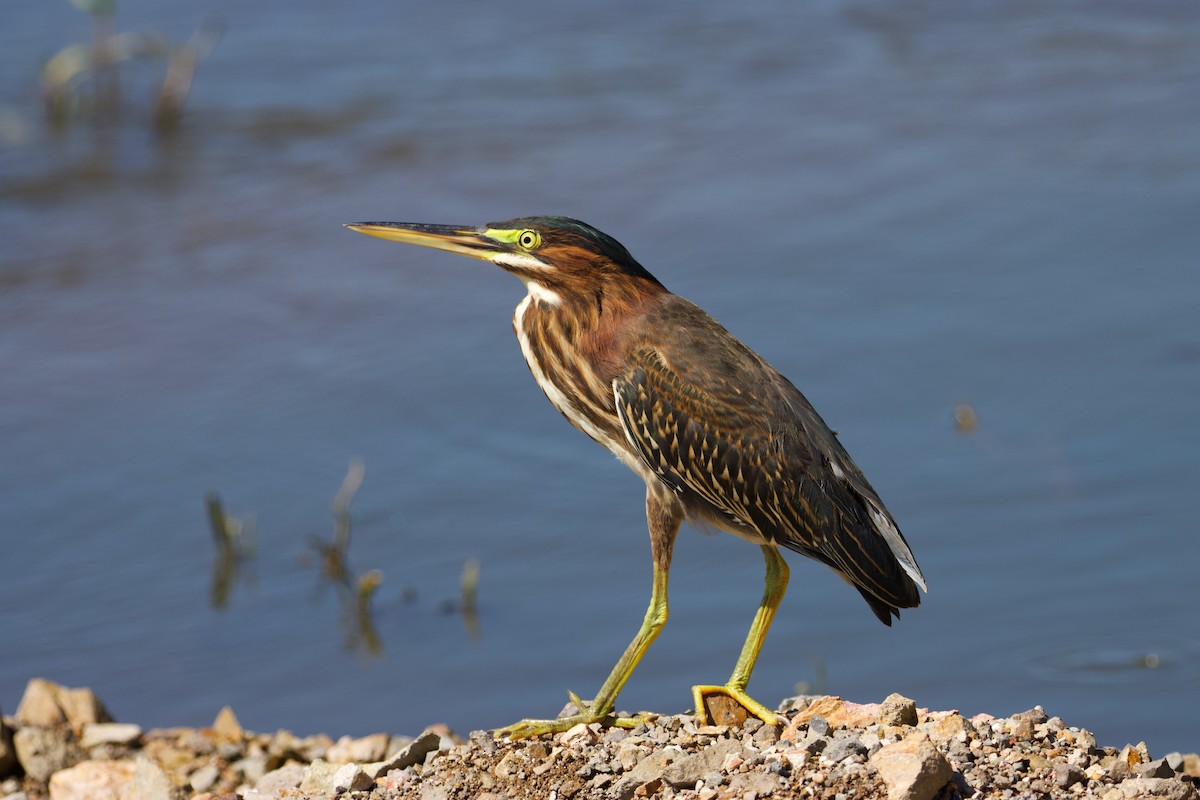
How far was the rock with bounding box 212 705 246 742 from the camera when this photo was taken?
586cm

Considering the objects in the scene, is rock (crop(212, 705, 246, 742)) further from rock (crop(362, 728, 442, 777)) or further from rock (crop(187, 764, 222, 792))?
rock (crop(362, 728, 442, 777))

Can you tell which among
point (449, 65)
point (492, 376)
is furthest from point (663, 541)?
point (449, 65)

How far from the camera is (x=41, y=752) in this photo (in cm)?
577

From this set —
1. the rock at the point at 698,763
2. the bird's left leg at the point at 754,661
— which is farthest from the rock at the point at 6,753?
the rock at the point at 698,763

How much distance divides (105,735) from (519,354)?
10.3 feet

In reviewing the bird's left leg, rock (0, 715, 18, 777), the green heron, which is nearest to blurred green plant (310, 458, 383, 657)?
rock (0, 715, 18, 777)

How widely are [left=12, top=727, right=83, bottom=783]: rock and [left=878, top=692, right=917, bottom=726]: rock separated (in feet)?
8.93

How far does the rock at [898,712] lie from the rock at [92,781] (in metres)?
2.27

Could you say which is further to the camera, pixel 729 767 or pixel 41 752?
pixel 41 752

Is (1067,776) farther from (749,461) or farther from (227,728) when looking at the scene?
(227,728)

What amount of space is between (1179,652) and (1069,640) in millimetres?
372

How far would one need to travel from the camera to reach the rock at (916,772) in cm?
407

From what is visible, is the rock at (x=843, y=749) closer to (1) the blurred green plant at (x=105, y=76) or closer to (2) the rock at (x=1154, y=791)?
(2) the rock at (x=1154, y=791)

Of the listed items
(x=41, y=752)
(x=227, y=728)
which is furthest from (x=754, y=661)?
(x=41, y=752)
